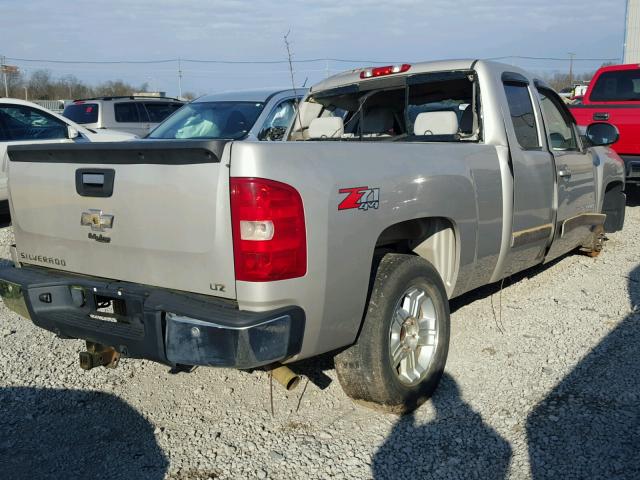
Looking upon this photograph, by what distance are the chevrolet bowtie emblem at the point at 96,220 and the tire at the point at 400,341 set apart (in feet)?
4.50

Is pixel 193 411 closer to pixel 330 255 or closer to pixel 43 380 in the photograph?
pixel 43 380

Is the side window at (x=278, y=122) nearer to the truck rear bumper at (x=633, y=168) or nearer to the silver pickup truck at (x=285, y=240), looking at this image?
the silver pickup truck at (x=285, y=240)

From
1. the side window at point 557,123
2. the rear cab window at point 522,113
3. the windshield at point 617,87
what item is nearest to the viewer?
the rear cab window at point 522,113

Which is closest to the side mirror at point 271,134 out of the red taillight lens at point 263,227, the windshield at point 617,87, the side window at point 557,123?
the side window at point 557,123

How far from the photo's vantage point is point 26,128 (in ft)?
28.9

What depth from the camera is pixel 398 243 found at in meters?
3.93

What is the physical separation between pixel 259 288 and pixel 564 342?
9.13ft

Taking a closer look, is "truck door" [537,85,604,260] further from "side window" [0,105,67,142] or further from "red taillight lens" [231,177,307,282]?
"side window" [0,105,67,142]

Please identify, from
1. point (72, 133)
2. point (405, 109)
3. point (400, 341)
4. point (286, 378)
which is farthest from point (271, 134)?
point (286, 378)

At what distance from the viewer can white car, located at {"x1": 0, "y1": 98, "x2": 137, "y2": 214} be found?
8461 mm

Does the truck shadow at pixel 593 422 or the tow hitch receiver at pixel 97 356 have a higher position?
the tow hitch receiver at pixel 97 356

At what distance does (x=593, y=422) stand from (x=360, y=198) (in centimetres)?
179

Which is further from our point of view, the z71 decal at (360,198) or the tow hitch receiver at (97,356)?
the tow hitch receiver at (97,356)

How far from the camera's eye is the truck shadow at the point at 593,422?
9.94 ft
